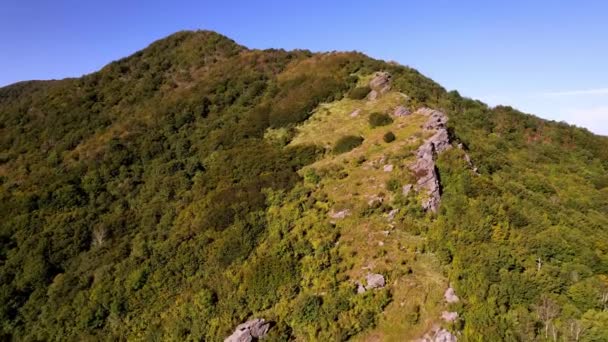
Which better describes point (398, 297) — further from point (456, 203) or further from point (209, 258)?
point (209, 258)

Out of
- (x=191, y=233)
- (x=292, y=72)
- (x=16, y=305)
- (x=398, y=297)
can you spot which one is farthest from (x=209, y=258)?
(x=292, y=72)

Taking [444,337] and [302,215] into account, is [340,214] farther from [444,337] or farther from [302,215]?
[444,337]

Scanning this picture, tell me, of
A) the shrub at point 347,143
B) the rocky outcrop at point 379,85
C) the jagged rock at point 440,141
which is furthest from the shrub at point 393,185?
the rocky outcrop at point 379,85

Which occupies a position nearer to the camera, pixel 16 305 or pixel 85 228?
pixel 16 305

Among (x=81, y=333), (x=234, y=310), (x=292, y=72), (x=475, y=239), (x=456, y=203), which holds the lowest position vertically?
(x=81, y=333)

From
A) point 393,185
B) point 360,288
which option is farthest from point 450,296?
point 393,185

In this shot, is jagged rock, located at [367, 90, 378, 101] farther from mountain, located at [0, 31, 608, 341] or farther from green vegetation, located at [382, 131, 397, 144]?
green vegetation, located at [382, 131, 397, 144]

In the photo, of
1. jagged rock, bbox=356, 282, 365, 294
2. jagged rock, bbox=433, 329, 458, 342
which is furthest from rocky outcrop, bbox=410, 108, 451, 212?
jagged rock, bbox=433, 329, 458, 342
